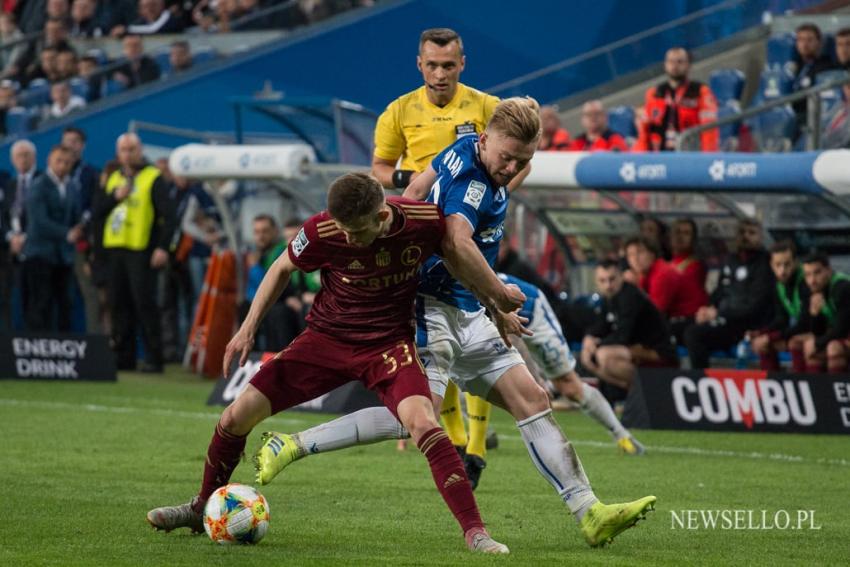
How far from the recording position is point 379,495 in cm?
864

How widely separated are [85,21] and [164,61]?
3.41m

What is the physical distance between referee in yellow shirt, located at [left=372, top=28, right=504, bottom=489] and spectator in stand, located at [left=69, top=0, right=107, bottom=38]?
16510mm

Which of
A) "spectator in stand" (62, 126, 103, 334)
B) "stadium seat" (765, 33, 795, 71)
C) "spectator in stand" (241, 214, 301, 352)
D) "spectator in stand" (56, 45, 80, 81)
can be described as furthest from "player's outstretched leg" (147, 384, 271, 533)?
"spectator in stand" (56, 45, 80, 81)

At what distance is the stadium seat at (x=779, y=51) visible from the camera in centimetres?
1798

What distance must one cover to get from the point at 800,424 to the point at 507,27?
9.27 meters

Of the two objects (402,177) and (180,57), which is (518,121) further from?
(180,57)

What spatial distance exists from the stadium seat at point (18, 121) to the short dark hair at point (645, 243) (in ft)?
34.5

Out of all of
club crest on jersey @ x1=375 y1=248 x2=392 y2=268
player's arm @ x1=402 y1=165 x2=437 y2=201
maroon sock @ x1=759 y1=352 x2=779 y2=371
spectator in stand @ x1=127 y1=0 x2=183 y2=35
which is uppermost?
player's arm @ x1=402 y1=165 x2=437 y2=201

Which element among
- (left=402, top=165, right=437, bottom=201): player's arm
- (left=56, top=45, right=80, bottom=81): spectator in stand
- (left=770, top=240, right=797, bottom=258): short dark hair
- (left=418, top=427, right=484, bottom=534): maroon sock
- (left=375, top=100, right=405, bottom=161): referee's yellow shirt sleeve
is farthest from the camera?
(left=56, top=45, right=80, bottom=81): spectator in stand

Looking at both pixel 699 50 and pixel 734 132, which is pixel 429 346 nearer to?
pixel 734 132

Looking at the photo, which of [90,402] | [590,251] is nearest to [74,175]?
[90,402]

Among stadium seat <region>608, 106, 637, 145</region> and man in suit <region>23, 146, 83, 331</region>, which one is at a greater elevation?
stadium seat <region>608, 106, 637, 145</region>

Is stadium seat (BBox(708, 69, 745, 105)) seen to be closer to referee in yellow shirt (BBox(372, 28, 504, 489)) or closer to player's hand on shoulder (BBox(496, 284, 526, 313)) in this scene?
referee in yellow shirt (BBox(372, 28, 504, 489))

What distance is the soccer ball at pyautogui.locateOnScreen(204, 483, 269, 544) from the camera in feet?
22.0
